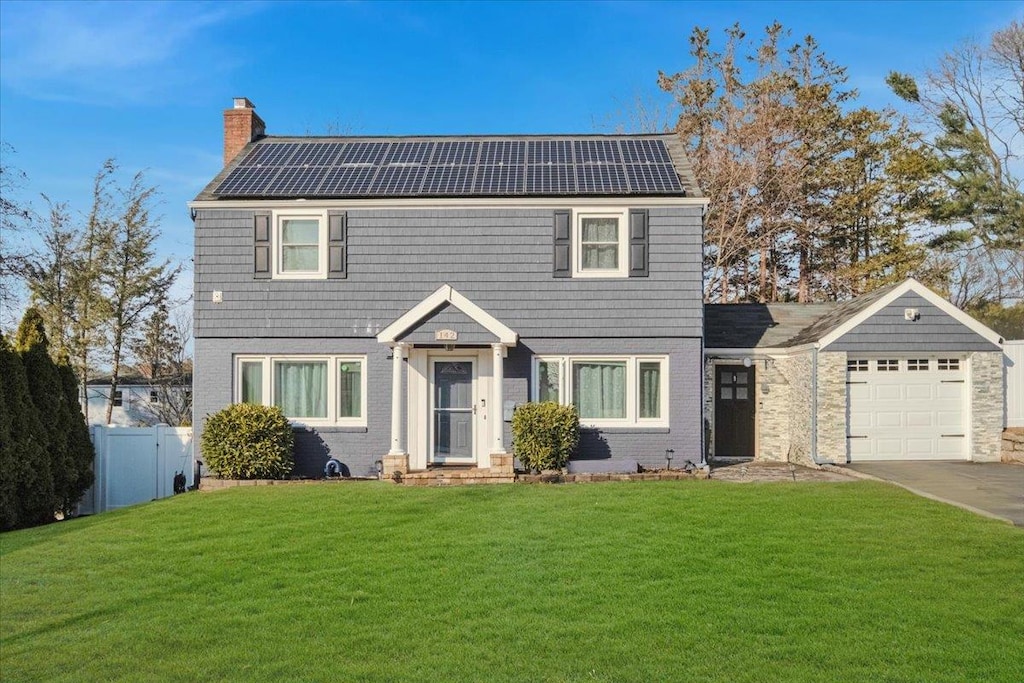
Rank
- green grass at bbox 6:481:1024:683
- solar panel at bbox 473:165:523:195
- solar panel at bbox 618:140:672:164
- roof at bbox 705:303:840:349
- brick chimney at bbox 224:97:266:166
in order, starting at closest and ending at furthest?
1. green grass at bbox 6:481:1024:683
2. solar panel at bbox 473:165:523:195
3. solar panel at bbox 618:140:672:164
4. roof at bbox 705:303:840:349
5. brick chimney at bbox 224:97:266:166

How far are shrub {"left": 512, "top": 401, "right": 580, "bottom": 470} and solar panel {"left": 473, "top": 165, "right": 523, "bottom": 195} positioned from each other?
415 centimetres

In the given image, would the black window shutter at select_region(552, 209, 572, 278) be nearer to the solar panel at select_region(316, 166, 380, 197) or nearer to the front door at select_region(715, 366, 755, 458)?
the solar panel at select_region(316, 166, 380, 197)

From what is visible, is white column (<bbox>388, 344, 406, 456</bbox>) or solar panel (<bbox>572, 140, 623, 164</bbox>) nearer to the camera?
white column (<bbox>388, 344, 406, 456</bbox>)

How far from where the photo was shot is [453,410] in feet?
48.0

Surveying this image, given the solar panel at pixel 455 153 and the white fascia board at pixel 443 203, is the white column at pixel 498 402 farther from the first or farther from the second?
the solar panel at pixel 455 153

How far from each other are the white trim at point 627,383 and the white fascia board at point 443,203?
9.24ft

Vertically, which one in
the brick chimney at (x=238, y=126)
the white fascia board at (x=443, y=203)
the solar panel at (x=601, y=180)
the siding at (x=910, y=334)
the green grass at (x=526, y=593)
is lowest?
the green grass at (x=526, y=593)

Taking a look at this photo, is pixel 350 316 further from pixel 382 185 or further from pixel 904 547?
pixel 904 547

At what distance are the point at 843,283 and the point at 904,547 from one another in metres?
21.8

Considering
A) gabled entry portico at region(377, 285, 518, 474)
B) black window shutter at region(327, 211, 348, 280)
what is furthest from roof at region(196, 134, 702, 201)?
gabled entry portico at region(377, 285, 518, 474)

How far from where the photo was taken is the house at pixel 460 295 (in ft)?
47.4

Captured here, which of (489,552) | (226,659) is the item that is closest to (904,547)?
(489,552)

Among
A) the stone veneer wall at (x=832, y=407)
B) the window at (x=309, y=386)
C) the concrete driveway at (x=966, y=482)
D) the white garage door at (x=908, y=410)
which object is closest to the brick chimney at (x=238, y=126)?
the window at (x=309, y=386)

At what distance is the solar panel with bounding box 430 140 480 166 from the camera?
1631 cm
